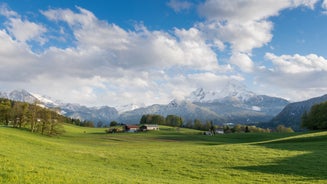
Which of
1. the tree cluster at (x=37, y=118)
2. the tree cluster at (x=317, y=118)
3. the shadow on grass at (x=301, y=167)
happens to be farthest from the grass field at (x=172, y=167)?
the tree cluster at (x=317, y=118)

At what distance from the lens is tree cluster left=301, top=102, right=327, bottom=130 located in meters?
131

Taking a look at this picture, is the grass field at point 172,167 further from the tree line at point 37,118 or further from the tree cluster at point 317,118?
the tree cluster at point 317,118

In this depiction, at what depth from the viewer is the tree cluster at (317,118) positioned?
429 ft

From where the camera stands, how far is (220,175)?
30.9 meters

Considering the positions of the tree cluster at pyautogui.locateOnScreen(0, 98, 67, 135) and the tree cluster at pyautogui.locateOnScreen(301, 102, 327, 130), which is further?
the tree cluster at pyautogui.locateOnScreen(301, 102, 327, 130)

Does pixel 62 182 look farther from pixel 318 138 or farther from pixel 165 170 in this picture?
pixel 318 138

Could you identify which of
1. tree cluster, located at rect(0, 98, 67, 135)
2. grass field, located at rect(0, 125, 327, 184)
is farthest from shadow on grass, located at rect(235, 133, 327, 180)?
tree cluster, located at rect(0, 98, 67, 135)

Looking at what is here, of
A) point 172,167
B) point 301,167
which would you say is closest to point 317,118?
point 301,167

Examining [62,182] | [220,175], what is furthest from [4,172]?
[220,175]

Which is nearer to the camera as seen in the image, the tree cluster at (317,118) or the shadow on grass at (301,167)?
the shadow on grass at (301,167)

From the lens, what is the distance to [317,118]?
440 feet

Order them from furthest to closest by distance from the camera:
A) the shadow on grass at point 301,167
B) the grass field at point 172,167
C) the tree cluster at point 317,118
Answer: the tree cluster at point 317,118 → the shadow on grass at point 301,167 → the grass field at point 172,167

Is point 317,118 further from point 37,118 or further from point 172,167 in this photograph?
point 37,118

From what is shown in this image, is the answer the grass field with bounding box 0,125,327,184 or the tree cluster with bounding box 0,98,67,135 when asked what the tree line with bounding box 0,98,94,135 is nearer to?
the tree cluster with bounding box 0,98,67,135
